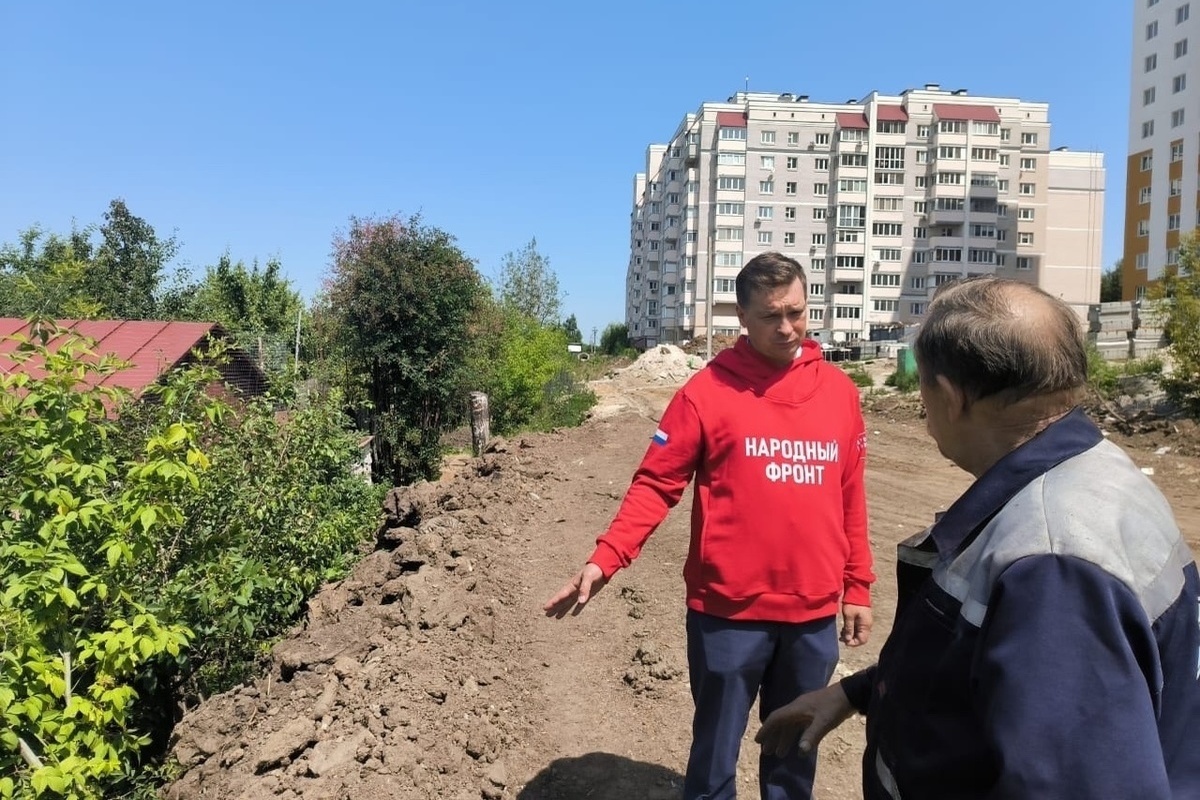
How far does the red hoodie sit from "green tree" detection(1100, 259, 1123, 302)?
244ft

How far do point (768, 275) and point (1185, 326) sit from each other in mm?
13983

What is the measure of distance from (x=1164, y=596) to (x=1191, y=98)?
51.8 m

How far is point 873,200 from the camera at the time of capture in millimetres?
58656

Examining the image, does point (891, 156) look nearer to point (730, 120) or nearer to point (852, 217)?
point (852, 217)

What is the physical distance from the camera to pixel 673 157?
230 ft

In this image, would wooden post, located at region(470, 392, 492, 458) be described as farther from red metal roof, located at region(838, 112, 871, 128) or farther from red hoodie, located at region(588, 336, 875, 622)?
red metal roof, located at region(838, 112, 871, 128)

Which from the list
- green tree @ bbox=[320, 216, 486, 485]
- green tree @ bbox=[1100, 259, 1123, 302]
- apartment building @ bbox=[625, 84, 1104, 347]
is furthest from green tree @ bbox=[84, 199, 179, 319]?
green tree @ bbox=[1100, 259, 1123, 302]

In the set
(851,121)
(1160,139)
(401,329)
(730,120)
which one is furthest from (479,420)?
(851,121)

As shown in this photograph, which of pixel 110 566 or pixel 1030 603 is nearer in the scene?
pixel 1030 603

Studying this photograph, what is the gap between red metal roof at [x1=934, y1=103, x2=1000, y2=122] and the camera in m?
57.5

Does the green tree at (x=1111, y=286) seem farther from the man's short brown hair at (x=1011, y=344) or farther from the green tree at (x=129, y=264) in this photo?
the man's short brown hair at (x=1011, y=344)

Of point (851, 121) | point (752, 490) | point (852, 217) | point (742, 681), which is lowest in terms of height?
point (742, 681)

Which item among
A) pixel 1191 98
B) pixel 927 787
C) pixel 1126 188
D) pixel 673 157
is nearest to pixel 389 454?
pixel 927 787

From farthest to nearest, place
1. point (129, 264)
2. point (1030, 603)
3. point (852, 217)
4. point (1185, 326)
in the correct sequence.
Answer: point (852, 217) → point (129, 264) → point (1185, 326) → point (1030, 603)
